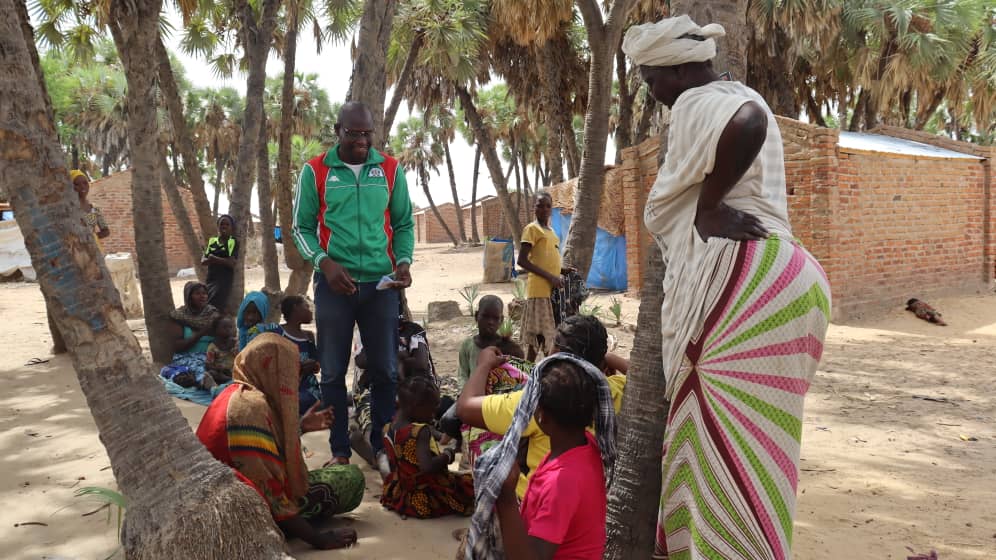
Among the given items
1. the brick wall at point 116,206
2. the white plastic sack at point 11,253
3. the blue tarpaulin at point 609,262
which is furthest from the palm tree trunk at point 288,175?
the brick wall at point 116,206

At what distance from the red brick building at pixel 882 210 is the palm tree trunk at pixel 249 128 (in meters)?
6.35

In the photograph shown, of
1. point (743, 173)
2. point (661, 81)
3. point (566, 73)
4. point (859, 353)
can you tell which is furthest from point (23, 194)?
point (566, 73)

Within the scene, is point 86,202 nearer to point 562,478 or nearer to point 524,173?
point 562,478

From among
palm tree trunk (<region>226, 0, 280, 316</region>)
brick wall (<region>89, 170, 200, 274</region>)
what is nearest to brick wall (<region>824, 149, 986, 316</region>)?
palm tree trunk (<region>226, 0, 280, 316</region>)

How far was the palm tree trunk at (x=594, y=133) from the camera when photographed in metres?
5.62

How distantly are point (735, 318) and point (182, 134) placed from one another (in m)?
8.18

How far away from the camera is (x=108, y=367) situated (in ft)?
7.95

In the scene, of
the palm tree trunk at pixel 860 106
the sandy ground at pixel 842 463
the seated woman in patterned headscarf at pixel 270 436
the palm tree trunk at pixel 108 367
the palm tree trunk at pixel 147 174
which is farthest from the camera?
the palm tree trunk at pixel 860 106

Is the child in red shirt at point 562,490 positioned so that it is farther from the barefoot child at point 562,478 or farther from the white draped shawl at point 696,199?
the white draped shawl at point 696,199

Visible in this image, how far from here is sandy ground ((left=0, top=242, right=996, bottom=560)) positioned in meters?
3.00

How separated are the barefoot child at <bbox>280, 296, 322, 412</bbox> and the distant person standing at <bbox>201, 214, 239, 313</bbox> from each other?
2.83 meters

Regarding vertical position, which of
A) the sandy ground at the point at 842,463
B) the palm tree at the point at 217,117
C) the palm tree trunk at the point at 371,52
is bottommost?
the sandy ground at the point at 842,463

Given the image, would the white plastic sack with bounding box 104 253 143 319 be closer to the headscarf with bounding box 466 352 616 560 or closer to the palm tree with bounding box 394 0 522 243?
the palm tree with bounding box 394 0 522 243

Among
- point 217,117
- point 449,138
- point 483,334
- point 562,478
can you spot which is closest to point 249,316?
point 483,334
